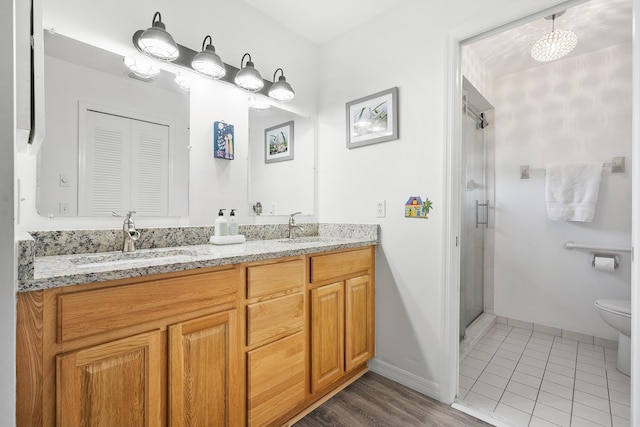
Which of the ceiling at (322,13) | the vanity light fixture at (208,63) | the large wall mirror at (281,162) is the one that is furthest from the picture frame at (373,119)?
the vanity light fixture at (208,63)

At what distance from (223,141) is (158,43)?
22.7 inches

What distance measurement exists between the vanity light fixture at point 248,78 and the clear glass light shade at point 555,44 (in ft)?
6.74

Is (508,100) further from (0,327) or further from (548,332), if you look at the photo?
(0,327)

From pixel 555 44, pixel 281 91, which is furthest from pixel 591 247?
pixel 281 91

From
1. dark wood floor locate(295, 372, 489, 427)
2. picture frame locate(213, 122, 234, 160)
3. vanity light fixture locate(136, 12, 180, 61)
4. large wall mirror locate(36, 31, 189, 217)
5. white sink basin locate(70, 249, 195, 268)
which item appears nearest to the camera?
white sink basin locate(70, 249, 195, 268)

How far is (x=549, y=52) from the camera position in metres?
2.18

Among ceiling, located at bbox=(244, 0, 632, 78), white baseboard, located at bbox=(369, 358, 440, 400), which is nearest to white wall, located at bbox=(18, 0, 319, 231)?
ceiling, located at bbox=(244, 0, 632, 78)

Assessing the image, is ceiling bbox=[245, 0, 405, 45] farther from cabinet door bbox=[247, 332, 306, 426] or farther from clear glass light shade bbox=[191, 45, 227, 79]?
cabinet door bbox=[247, 332, 306, 426]

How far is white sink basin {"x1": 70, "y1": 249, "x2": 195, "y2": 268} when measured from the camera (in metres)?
1.19

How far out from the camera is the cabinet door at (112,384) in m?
0.85

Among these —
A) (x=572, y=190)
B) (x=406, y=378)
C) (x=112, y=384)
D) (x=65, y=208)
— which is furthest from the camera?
(x=572, y=190)

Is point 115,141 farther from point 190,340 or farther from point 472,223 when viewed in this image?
point 472,223

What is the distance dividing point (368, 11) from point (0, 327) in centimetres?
237

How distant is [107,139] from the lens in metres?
1.43
